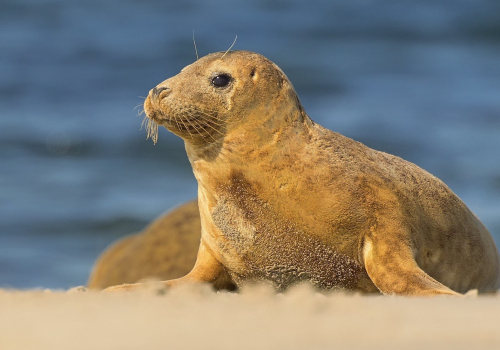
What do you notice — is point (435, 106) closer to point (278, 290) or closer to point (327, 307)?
point (278, 290)

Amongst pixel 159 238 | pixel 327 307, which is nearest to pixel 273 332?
pixel 327 307

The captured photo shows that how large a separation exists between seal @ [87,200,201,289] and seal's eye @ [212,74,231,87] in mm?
3550

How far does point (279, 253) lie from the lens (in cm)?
607

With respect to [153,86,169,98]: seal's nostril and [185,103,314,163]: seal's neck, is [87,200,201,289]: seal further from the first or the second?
[153,86,169,98]: seal's nostril

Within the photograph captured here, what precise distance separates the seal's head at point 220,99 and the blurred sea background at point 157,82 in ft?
22.5

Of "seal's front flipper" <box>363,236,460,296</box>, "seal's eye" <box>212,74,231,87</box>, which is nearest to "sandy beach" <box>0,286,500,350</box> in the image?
"seal's front flipper" <box>363,236,460,296</box>

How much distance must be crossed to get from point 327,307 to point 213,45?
868 inches

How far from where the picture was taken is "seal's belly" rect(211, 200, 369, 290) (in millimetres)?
6039

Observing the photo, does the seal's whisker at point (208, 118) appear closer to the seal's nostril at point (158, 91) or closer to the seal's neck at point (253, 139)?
the seal's neck at point (253, 139)

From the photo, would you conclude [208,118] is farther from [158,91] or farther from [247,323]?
[247,323]

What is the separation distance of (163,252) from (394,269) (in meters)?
4.41

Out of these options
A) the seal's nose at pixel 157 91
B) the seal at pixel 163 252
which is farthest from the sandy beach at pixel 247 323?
the seal at pixel 163 252

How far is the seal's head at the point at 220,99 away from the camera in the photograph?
6160 millimetres

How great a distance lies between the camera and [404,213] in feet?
20.2
